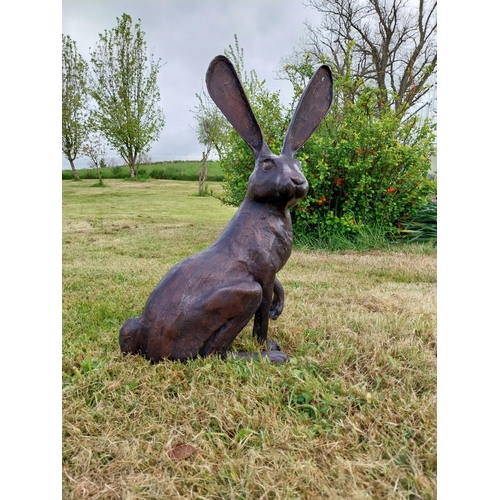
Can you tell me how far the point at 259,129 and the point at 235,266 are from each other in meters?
0.77

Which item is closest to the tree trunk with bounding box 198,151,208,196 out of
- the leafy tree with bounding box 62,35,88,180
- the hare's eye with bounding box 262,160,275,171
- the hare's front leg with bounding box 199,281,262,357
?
the leafy tree with bounding box 62,35,88,180

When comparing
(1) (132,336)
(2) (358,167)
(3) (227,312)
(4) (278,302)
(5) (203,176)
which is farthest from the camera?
(5) (203,176)

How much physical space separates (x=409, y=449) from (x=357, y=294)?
209 centimetres

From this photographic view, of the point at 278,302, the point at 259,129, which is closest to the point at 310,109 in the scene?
the point at 259,129

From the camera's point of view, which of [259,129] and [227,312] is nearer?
[227,312]

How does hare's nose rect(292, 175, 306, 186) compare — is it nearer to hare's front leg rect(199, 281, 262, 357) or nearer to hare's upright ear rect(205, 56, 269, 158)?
hare's upright ear rect(205, 56, 269, 158)

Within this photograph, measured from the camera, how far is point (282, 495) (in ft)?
4.09

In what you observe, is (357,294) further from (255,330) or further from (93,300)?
(93,300)

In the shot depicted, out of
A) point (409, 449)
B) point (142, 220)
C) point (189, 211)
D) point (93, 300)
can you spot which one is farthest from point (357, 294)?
point (189, 211)

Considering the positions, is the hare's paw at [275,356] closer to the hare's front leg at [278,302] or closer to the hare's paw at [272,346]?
the hare's paw at [272,346]

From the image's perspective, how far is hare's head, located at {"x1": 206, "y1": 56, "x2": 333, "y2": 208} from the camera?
2039 mm

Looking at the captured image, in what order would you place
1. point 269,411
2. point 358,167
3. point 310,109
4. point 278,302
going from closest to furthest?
point 269,411, point 310,109, point 278,302, point 358,167

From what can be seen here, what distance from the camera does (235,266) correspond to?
6.64 feet

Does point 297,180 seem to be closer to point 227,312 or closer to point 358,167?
point 227,312
